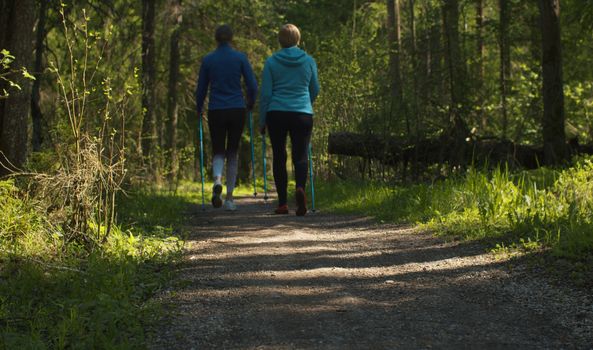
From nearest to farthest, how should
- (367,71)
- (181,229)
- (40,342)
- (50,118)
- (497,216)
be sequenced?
1. (40,342)
2. (497,216)
3. (181,229)
4. (50,118)
5. (367,71)

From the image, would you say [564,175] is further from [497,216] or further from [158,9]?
[158,9]

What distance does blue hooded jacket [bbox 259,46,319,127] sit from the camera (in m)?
10.1

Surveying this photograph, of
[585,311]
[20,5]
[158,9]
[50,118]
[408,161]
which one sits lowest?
[585,311]

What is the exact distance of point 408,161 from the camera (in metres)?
12.7

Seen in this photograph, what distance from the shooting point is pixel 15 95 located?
8.02m

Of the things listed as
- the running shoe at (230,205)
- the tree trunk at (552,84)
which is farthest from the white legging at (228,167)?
the tree trunk at (552,84)

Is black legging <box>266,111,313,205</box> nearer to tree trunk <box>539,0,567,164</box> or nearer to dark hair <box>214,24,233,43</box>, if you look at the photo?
→ dark hair <box>214,24,233,43</box>

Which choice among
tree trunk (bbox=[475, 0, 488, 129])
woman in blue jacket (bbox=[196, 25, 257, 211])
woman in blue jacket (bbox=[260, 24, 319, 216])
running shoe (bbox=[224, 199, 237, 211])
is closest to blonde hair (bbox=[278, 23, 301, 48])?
woman in blue jacket (bbox=[260, 24, 319, 216])

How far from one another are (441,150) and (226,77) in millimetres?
3905

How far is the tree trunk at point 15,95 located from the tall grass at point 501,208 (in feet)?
15.5

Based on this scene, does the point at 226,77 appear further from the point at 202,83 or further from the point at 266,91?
the point at 266,91

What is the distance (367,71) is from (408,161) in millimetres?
3366

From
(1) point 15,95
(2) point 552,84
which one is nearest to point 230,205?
(1) point 15,95

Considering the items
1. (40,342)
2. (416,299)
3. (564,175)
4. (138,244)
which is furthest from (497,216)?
(40,342)
